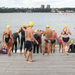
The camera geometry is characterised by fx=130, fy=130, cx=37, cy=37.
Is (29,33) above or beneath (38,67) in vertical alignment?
above

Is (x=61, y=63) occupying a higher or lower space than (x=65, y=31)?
lower

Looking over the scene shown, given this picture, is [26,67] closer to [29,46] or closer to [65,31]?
[29,46]

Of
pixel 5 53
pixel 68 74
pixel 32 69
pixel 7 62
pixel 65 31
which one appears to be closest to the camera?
pixel 68 74

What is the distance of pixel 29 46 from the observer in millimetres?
5891

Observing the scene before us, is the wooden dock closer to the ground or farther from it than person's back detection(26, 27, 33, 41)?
closer to the ground

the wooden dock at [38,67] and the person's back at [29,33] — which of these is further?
the person's back at [29,33]

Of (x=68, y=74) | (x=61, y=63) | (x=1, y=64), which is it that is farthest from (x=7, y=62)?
(x=68, y=74)

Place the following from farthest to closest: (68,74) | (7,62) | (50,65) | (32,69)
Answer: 1. (7,62)
2. (50,65)
3. (32,69)
4. (68,74)

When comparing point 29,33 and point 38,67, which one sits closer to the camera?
point 38,67

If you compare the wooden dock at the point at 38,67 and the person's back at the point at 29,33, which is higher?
the person's back at the point at 29,33

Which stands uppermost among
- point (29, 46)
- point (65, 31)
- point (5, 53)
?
point (65, 31)

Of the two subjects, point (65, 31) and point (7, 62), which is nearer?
point (7, 62)

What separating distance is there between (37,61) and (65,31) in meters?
2.26

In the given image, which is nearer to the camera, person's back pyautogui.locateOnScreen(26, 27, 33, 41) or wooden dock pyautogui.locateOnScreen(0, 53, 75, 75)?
wooden dock pyautogui.locateOnScreen(0, 53, 75, 75)
